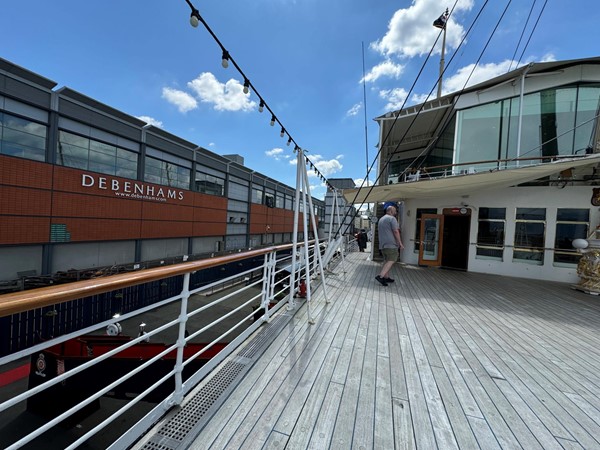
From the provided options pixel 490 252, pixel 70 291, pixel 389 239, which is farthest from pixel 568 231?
pixel 70 291

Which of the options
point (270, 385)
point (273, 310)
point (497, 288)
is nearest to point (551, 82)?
point (497, 288)

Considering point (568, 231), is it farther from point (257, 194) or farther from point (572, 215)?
point (257, 194)

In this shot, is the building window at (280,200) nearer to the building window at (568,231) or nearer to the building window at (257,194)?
the building window at (257,194)

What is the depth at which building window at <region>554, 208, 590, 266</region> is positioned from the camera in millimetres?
6137

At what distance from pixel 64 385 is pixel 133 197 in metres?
12.4

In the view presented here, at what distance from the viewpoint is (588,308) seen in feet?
13.3

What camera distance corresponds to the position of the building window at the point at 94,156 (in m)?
10.8

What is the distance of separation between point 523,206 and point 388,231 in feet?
15.3

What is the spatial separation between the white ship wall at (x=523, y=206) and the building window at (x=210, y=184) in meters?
15.7

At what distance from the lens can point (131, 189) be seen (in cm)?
1327

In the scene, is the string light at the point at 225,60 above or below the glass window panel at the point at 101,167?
below

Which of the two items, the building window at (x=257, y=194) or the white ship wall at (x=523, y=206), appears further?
the building window at (x=257, y=194)

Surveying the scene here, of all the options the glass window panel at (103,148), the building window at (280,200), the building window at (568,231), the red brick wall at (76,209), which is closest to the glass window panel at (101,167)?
the red brick wall at (76,209)

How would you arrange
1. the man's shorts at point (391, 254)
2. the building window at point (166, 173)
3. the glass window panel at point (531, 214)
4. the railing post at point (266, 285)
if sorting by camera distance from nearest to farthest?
the railing post at point (266, 285) → the man's shorts at point (391, 254) → the glass window panel at point (531, 214) → the building window at point (166, 173)
